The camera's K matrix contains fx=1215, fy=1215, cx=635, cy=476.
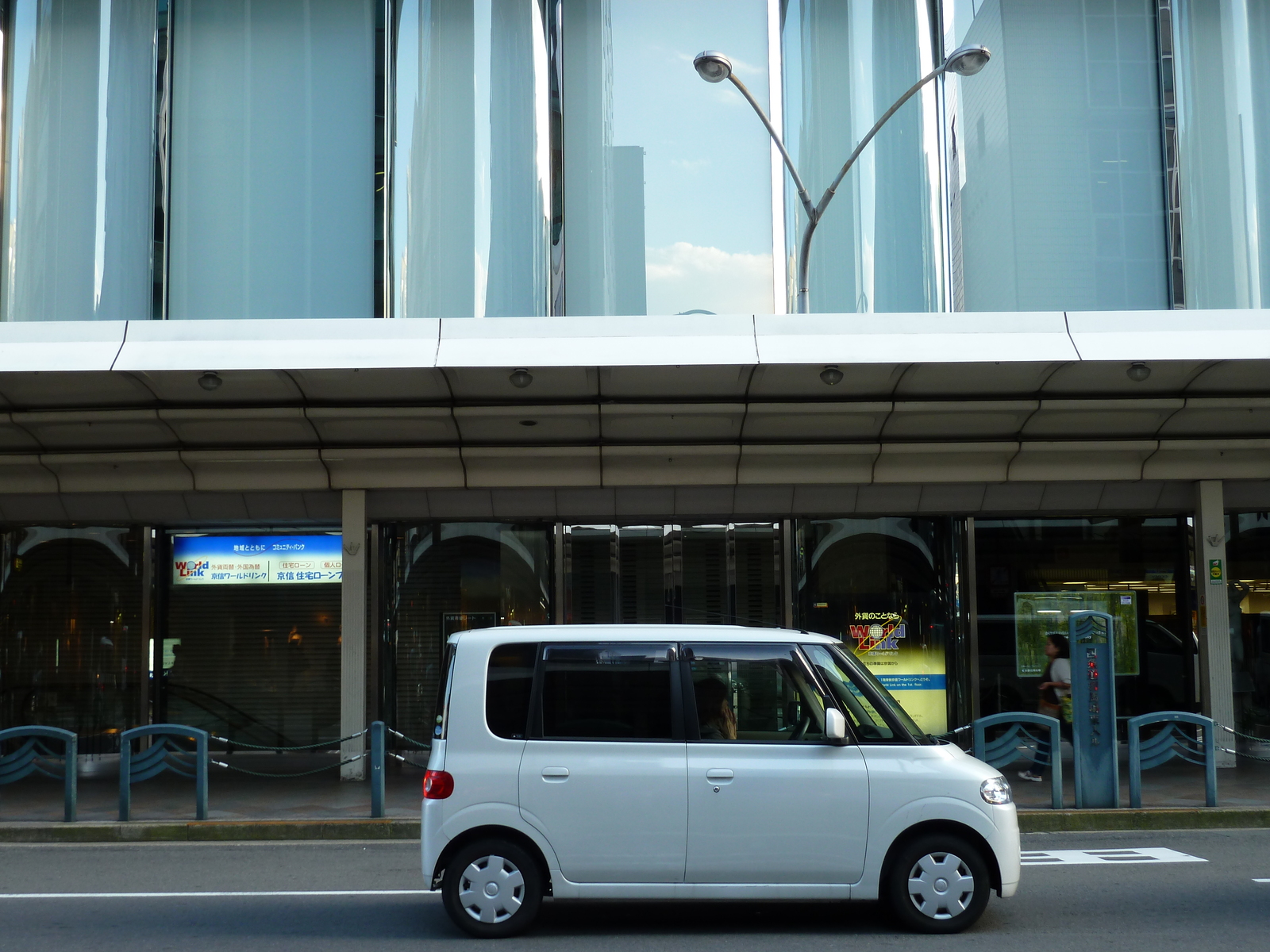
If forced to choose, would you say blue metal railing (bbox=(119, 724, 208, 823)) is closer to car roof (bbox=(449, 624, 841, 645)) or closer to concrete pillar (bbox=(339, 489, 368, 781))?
concrete pillar (bbox=(339, 489, 368, 781))

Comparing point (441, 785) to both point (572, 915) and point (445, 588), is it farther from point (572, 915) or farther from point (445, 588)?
point (445, 588)

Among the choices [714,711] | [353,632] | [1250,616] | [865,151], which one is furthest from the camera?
[865,151]

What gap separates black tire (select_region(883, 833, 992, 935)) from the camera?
714 cm

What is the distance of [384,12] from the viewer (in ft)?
60.3

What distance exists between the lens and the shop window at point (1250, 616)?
1641 cm

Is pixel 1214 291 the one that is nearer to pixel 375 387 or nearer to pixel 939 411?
pixel 939 411

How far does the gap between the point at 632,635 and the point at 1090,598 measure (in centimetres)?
1076

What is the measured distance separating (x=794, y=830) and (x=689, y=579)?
925 centimetres

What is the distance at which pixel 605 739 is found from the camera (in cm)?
734

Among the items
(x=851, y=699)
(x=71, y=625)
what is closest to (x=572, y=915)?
(x=851, y=699)

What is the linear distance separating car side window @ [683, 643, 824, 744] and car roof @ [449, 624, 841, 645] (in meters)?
0.06

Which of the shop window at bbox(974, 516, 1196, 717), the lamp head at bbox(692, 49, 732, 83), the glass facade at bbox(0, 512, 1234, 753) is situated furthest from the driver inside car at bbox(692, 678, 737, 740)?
the shop window at bbox(974, 516, 1196, 717)

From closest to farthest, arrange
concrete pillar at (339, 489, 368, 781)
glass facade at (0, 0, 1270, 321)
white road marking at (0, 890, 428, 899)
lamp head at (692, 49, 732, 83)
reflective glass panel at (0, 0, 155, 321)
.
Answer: white road marking at (0, 890, 428, 899), lamp head at (692, 49, 732, 83), concrete pillar at (339, 489, 368, 781), glass facade at (0, 0, 1270, 321), reflective glass panel at (0, 0, 155, 321)

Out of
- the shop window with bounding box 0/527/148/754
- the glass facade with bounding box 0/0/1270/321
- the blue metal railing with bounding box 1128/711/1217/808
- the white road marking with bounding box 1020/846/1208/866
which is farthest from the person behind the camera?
the glass facade with bounding box 0/0/1270/321
